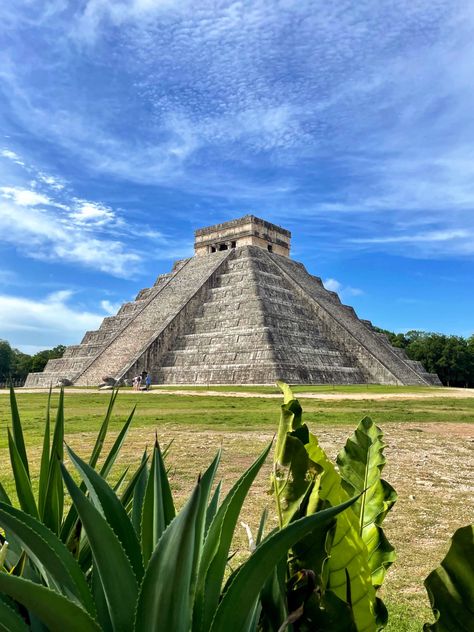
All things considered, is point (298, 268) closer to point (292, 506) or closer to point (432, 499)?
point (432, 499)

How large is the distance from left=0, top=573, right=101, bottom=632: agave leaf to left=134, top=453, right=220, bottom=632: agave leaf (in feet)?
0.32

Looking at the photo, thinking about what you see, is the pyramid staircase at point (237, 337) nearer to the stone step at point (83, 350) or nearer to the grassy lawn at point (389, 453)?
the stone step at point (83, 350)

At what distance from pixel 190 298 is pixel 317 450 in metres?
33.9

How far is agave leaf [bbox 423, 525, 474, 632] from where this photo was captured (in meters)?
0.97

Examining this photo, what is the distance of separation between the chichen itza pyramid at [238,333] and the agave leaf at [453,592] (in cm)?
2521

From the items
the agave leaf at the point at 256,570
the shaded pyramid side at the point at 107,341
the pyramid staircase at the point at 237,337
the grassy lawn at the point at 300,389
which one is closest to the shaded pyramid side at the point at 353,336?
the pyramid staircase at the point at 237,337

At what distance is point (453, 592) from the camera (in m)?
0.99

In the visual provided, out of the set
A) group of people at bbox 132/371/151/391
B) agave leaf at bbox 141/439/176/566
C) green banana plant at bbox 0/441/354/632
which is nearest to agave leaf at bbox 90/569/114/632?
green banana plant at bbox 0/441/354/632

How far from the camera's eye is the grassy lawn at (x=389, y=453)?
143 inches

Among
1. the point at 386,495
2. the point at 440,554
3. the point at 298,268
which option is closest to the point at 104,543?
the point at 386,495

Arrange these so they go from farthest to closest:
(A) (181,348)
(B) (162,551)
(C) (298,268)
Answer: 1. (C) (298,268)
2. (A) (181,348)
3. (B) (162,551)

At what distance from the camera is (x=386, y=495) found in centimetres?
145

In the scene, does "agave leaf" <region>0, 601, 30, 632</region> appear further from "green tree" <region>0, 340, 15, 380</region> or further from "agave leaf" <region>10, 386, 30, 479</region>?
"green tree" <region>0, 340, 15, 380</region>

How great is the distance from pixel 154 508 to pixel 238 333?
28.6m
